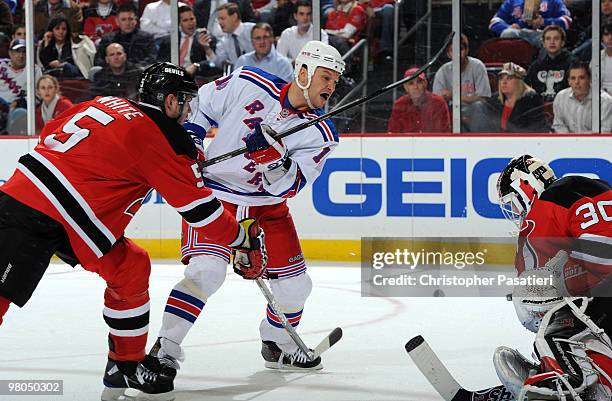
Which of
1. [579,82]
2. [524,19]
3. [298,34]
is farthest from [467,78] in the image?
[298,34]

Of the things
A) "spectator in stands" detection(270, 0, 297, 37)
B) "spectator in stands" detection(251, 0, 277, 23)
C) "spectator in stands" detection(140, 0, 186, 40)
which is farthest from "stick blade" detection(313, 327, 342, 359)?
"spectator in stands" detection(140, 0, 186, 40)

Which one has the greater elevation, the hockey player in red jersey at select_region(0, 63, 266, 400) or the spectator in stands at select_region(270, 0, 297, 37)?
the spectator in stands at select_region(270, 0, 297, 37)

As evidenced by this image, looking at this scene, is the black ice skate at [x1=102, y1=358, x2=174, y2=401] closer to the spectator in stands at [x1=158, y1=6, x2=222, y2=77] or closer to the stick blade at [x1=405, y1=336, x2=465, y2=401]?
the stick blade at [x1=405, y1=336, x2=465, y2=401]

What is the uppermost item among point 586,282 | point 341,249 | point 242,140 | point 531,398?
point 242,140

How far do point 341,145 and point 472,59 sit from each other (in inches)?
37.2

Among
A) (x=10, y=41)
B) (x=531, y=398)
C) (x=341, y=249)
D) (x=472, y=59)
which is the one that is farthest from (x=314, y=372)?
(x=10, y=41)

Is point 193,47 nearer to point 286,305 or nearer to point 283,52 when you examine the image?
point 283,52

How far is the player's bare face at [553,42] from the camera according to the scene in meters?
6.20

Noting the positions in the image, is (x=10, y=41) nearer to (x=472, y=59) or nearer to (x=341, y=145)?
(x=341, y=145)

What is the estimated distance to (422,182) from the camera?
6.12m

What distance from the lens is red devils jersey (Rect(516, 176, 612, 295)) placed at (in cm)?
248

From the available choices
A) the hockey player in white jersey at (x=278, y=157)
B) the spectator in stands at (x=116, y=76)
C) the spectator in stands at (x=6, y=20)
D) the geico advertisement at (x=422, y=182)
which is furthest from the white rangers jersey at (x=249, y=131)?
the spectator in stands at (x=6, y=20)

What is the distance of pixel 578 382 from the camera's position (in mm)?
2494

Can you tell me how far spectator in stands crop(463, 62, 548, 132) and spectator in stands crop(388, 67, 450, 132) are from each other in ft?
0.50
